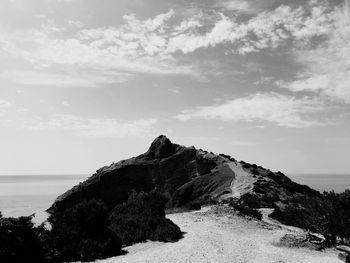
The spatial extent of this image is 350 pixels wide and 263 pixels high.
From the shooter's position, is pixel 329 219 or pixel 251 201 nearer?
pixel 329 219

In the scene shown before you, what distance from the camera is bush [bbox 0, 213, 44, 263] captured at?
19359mm

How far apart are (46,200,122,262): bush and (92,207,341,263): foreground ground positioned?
49.0 inches

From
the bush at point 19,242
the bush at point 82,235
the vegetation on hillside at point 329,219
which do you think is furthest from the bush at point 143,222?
the vegetation on hillside at point 329,219

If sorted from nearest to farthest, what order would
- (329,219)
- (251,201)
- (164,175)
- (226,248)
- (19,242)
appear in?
1. (19,242)
2. (226,248)
3. (329,219)
4. (251,201)
5. (164,175)

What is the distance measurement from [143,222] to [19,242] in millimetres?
11688

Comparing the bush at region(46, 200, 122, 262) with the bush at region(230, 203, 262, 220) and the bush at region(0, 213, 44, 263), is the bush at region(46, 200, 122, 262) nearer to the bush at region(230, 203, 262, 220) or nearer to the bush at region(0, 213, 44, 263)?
the bush at region(0, 213, 44, 263)

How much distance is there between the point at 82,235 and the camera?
76.2 ft

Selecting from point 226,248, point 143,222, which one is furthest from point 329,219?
point 143,222

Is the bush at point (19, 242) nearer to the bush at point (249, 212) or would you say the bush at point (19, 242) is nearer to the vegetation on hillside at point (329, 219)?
the vegetation on hillside at point (329, 219)

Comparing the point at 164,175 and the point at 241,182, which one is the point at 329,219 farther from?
the point at 164,175

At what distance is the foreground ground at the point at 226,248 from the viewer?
2169 centimetres

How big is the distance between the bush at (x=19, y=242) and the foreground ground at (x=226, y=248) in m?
3.66

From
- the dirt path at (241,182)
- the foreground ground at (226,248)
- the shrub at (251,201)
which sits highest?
the dirt path at (241,182)

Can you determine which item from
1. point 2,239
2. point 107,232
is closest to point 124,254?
point 107,232
